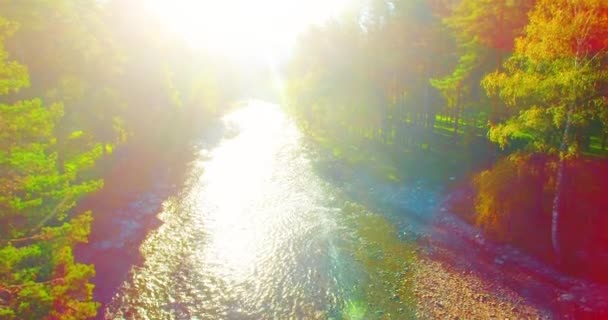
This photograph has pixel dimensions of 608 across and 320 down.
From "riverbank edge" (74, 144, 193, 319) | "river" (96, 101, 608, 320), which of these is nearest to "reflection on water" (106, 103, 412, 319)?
"river" (96, 101, 608, 320)

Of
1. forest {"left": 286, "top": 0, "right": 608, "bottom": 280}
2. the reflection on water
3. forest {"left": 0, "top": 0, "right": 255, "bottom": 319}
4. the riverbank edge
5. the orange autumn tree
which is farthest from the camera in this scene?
the riverbank edge

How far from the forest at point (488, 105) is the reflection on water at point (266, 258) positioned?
714 cm

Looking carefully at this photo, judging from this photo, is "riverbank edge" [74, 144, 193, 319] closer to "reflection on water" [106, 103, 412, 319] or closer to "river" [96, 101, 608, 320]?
"river" [96, 101, 608, 320]

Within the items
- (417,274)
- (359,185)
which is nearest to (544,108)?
(417,274)

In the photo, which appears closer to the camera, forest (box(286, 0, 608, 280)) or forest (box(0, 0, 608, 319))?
forest (box(0, 0, 608, 319))

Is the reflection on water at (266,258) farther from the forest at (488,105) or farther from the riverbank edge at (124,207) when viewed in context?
the forest at (488,105)

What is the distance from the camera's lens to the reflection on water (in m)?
17.5

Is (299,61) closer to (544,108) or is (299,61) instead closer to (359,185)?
(359,185)

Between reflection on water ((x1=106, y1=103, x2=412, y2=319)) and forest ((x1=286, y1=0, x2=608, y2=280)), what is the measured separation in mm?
7143

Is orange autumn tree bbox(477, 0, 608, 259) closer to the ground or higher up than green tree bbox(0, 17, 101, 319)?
higher up

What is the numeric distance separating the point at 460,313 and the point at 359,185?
16903 millimetres

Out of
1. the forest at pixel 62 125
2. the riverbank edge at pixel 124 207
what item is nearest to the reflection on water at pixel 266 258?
the riverbank edge at pixel 124 207

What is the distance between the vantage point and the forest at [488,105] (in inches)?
637

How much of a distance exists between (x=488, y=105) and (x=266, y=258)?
19619 mm
